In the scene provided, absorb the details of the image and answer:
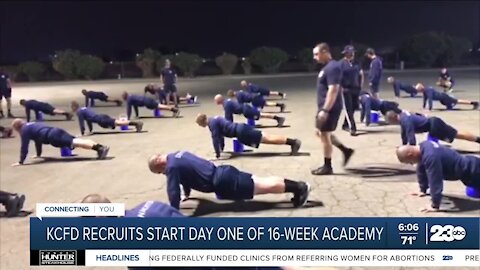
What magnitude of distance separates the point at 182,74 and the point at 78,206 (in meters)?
40.5

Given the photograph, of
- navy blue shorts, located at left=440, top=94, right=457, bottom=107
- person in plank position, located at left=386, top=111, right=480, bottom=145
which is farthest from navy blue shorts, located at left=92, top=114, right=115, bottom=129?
navy blue shorts, located at left=440, top=94, right=457, bottom=107

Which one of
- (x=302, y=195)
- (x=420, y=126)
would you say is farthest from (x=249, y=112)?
(x=302, y=195)

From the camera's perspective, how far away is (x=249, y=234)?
9.45 feet

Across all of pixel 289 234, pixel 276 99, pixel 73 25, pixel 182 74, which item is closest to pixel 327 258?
pixel 289 234

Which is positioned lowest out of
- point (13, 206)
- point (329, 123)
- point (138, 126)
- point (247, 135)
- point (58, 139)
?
point (13, 206)

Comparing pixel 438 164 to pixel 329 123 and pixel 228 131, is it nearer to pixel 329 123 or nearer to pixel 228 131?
pixel 329 123

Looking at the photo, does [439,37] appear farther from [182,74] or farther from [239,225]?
[239,225]

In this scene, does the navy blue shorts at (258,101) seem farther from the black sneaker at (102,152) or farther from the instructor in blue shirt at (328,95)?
the instructor in blue shirt at (328,95)

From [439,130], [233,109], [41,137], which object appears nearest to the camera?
[439,130]

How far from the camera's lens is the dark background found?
50375 millimetres

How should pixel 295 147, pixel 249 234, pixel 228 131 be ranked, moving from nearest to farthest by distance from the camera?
pixel 249 234 → pixel 228 131 → pixel 295 147

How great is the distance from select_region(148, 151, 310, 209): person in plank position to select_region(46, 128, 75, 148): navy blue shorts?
3.81 m

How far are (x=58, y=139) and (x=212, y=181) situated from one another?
4.27 metres

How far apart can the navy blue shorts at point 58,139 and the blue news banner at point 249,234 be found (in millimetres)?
5788
